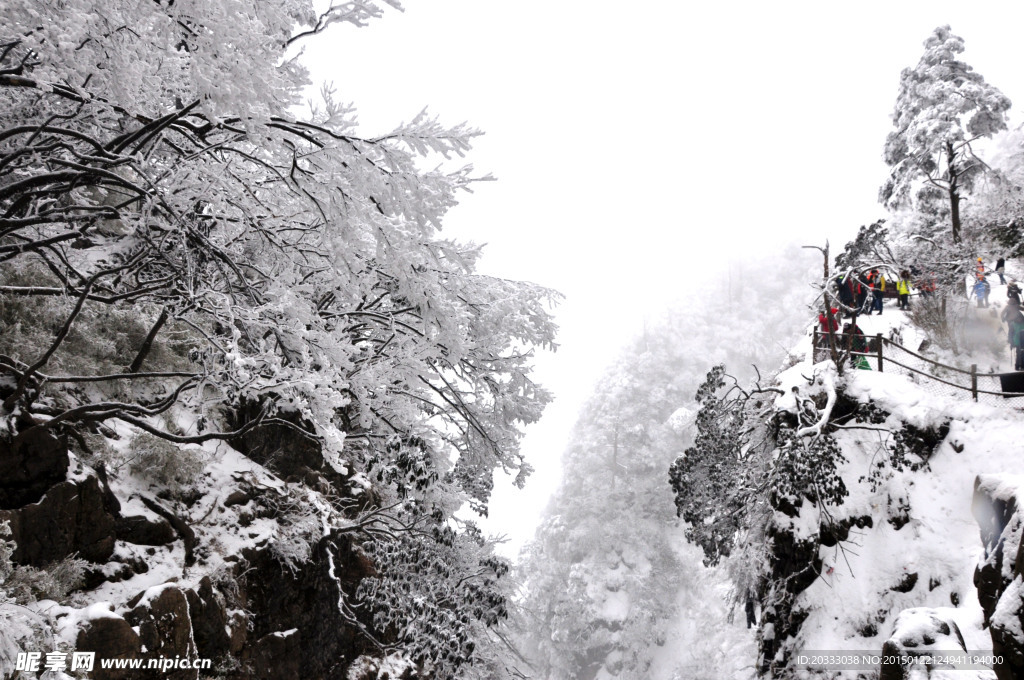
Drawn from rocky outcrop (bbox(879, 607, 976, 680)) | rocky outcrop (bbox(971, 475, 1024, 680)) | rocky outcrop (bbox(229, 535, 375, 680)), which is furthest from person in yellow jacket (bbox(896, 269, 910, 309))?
rocky outcrop (bbox(229, 535, 375, 680))

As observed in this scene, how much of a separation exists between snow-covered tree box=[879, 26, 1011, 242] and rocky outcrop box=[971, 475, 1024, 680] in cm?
863

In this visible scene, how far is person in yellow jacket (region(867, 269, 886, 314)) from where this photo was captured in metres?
13.7

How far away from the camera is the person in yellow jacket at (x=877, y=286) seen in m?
13.7

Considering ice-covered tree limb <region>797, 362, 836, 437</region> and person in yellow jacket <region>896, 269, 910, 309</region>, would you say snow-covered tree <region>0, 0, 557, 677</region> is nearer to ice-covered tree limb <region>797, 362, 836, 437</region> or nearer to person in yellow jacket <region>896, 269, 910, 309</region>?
ice-covered tree limb <region>797, 362, 836, 437</region>

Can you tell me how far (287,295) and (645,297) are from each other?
41684mm

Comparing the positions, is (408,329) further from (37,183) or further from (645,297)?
(645,297)

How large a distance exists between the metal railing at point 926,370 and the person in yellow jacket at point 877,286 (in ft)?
7.71

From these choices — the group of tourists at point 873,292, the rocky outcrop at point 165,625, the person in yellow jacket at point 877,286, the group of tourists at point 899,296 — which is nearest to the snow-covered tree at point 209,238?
the rocky outcrop at point 165,625

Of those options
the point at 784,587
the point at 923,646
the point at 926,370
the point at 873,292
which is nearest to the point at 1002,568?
the point at 923,646

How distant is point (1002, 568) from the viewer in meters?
6.78

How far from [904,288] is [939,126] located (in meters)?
4.67

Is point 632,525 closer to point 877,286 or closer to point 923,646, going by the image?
point 877,286

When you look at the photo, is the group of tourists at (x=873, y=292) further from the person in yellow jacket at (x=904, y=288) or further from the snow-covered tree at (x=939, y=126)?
the snow-covered tree at (x=939, y=126)

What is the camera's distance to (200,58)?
264cm
